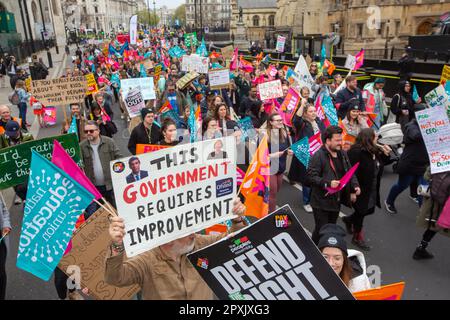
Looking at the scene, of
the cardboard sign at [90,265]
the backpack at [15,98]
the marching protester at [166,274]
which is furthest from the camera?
the backpack at [15,98]

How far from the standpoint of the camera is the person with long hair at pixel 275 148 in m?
5.47

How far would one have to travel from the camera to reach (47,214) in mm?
2680

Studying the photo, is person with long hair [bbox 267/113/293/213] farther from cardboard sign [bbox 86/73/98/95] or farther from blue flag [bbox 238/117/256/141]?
cardboard sign [bbox 86/73/98/95]

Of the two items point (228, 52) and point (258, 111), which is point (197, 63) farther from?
point (258, 111)

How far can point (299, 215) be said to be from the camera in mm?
6414

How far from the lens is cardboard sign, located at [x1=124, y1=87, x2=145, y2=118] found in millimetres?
8398

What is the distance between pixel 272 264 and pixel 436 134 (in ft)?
12.9

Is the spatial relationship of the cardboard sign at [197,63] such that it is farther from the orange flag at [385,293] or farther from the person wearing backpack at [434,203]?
the orange flag at [385,293]

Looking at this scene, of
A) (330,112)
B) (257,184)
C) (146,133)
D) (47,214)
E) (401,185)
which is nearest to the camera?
(47,214)

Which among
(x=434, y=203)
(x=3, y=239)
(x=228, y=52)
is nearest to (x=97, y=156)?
(x=3, y=239)

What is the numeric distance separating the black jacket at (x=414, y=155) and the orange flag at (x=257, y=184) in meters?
3.08

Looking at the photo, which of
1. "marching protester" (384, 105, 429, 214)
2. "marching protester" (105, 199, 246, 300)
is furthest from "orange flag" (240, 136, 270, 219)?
"marching protester" (384, 105, 429, 214)

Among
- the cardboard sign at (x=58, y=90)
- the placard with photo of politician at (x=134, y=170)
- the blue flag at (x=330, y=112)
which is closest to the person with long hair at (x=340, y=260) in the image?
the placard with photo of politician at (x=134, y=170)

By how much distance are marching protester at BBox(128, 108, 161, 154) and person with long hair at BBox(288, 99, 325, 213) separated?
2.52 meters
